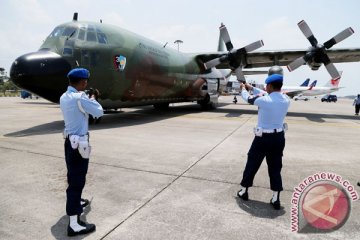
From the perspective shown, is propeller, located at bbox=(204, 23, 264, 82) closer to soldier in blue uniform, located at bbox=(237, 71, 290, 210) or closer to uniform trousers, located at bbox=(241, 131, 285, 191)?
soldier in blue uniform, located at bbox=(237, 71, 290, 210)

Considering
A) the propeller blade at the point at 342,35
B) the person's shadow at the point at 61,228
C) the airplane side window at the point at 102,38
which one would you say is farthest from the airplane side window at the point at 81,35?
the propeller blade at the point at 342,35

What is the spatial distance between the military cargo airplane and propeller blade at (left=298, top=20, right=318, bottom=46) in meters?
0.06

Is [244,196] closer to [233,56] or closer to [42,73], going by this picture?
[42,73]

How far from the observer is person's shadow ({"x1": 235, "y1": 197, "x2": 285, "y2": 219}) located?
3.88 metres

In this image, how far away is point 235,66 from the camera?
20219 mm

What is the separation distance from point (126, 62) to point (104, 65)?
133 centimetres

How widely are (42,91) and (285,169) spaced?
862 centimetres

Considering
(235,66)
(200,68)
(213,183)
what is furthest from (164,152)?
(200,68)

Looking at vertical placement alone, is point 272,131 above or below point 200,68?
below

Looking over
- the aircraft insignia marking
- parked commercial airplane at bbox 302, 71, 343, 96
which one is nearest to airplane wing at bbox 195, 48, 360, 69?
the aircraft insignia marking

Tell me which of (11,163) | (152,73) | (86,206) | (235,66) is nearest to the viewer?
(86,206)

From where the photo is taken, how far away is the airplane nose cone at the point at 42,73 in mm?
9320

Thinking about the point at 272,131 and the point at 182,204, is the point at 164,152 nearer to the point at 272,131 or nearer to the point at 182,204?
the point at 182,204

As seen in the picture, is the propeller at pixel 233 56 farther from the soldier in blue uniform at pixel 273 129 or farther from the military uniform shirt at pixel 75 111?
the military uniform shirt at pixel 75 111
